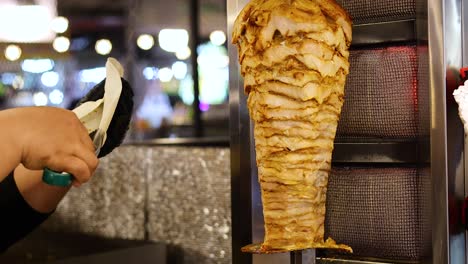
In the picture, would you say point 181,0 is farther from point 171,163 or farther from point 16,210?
point 16,210

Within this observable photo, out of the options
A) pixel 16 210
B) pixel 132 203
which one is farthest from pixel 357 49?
pixel 132 203

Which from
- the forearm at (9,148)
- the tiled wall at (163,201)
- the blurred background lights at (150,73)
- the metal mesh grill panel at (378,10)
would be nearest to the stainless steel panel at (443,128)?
the metal mesh grill panel at (378,10)

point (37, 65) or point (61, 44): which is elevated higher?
point (61, 44)

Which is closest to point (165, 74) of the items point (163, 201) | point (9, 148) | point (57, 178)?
point (163, 201)

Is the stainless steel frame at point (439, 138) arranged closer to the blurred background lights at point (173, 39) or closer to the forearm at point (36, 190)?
the forearm at point (36, 190)

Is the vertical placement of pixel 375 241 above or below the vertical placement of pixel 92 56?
Answer: below

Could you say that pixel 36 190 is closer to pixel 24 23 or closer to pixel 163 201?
pixel 163 201

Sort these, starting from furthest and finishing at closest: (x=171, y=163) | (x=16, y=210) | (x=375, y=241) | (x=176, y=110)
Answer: (x=176, y=110), (x=171, y=163), (x=16, y=210), (x=375, y=241)
